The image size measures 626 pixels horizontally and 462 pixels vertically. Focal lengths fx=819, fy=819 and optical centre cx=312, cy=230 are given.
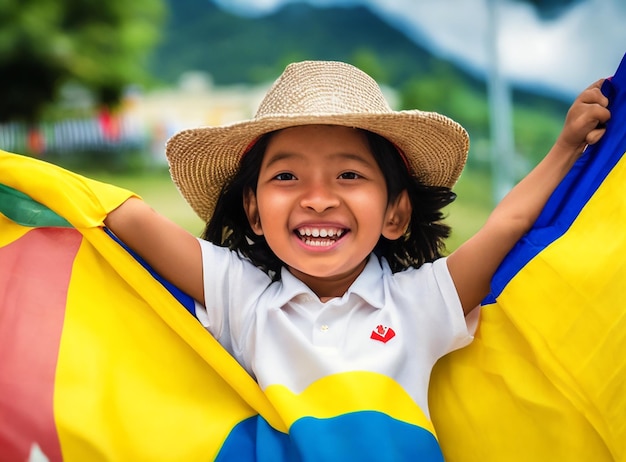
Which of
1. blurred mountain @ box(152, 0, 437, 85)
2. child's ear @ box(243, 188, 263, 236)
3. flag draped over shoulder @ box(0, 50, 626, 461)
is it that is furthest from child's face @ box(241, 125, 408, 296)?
blurred mountain @ box(152, 0, 437, 85)

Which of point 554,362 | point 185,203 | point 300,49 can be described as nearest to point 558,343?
point 554,362

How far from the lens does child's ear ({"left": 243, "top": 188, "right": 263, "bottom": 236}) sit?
1.58 meters

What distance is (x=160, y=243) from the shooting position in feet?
4.69

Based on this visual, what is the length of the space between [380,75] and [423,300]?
31.6 feet

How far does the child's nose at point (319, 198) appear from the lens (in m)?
1.39

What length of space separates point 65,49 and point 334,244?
9885mm

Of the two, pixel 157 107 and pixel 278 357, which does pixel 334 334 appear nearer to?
pixel 278 357

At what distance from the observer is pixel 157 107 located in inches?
399

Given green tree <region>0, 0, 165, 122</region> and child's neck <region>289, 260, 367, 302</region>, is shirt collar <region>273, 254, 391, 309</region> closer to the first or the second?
child's neck <region>289, 260, 367, 302</region>

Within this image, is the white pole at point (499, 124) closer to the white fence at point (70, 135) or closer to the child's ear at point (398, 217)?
the white fence at point (70, 135)

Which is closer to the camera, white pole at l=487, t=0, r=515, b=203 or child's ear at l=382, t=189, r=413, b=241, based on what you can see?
child's ear at l=382, t=189, r=413, b=241

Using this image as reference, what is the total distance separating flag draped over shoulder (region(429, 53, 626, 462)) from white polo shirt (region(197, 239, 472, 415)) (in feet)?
0.24

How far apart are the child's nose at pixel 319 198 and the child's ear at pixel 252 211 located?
0.19 metres

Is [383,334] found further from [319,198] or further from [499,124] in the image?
[499,124]
